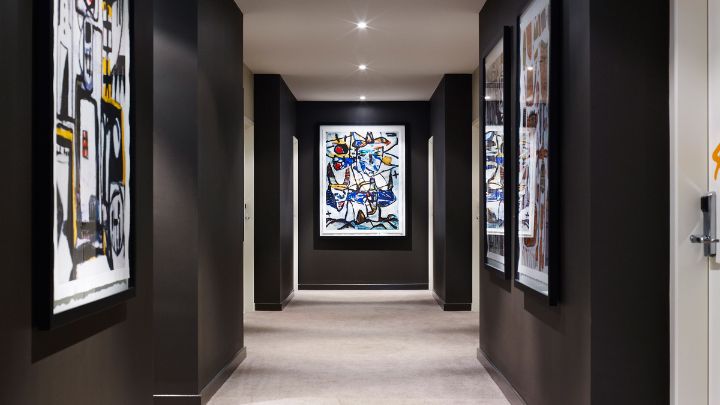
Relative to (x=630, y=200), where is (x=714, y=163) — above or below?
above

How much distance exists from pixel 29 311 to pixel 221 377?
2.94 metres

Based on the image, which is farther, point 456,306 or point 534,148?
→ point 456,306

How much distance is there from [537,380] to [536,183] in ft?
3.10

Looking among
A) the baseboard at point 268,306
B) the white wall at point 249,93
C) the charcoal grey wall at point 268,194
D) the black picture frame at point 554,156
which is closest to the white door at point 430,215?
the charcoal grey wall at point 268,194

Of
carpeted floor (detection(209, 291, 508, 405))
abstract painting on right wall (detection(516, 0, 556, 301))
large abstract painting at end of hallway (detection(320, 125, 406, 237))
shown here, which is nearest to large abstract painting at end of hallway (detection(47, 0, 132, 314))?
abstract painting on right wall (detection(516, 0, 556, 301))

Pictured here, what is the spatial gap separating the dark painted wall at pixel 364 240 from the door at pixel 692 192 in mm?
7762

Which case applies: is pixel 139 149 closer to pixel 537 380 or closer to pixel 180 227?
pixel 180 227

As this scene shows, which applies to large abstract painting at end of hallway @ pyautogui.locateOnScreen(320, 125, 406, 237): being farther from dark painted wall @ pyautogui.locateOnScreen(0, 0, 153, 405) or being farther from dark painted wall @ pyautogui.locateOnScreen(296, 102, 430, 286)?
dark painted wall @ pyautogui.locateOnScreen(0, 0, 153, 405)

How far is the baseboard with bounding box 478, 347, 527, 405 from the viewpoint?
13.5ft

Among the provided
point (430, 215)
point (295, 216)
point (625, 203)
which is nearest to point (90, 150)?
point (625, 203)

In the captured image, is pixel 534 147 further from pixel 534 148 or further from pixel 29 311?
pixel 29 311

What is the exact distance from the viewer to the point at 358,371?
17.0 ft

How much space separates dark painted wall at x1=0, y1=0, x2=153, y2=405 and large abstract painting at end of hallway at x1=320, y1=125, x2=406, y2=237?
766 cm

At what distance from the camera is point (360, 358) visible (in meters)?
5.66
